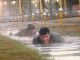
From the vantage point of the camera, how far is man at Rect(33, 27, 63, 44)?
46.1 ft

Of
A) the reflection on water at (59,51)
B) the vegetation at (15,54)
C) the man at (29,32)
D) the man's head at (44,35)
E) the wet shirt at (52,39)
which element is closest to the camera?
the vegetation at (15,54)

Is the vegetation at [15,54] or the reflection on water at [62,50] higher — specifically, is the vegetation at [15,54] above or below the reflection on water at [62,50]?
above

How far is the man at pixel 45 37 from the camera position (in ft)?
46.1

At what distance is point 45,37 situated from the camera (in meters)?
14.1

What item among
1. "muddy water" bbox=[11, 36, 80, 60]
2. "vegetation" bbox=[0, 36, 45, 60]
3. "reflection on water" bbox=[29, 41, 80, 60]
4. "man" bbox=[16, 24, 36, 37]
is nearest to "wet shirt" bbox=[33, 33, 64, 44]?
"muddy water" bbox=[11, 36, 80, 60]

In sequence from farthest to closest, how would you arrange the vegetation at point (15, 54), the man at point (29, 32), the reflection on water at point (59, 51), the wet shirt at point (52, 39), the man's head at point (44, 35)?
the man at point (29, 32)
the wet shirt at point (52, 39)
the man's head at point (44, 35)
the reflection on water at point (59, 51)
the vegetation at point (15, 54)

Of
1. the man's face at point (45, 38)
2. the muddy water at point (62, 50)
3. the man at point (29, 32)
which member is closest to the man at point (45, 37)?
the man's face at point (45, 38)

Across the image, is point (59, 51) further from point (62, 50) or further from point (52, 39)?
point (52, 39)

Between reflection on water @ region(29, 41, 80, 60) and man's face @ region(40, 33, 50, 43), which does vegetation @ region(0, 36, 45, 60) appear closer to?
reflection on water @ region(29, 41, 80, 60)

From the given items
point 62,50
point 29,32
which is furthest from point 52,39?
point 29,32

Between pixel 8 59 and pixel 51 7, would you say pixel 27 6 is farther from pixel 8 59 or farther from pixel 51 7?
pixel 8 59

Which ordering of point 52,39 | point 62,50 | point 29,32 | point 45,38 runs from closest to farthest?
point 62,50, point 45,38, point 52,39, point 29,32

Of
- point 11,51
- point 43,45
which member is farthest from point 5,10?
point 11,51

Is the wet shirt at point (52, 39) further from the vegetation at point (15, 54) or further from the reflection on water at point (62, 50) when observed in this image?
the vegetation at point (15, 54)
